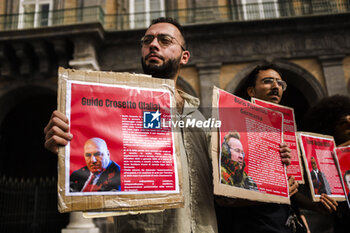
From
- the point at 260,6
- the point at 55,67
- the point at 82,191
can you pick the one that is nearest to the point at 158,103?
the point at 82,191

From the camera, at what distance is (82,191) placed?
3.69 ft

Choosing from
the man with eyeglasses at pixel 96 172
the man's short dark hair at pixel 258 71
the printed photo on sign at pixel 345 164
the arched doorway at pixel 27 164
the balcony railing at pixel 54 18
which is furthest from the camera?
the balcony railing at pixel 54 18

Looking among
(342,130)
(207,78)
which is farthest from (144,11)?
(342,130)

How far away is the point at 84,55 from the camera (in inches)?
364

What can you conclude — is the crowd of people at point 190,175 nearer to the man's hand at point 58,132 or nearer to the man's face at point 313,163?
the man's hand at point 58,132

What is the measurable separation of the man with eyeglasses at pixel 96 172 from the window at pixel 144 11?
10181 mm

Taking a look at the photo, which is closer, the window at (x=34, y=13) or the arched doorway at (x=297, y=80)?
the arched doorway at (x=297, y=80)

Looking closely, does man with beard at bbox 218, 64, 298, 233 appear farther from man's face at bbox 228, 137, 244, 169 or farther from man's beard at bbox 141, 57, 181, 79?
man's beard at bbox 141, 57, 181, 79

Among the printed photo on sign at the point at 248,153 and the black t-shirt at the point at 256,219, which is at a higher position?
the printed photo on sign at the point at 248,153

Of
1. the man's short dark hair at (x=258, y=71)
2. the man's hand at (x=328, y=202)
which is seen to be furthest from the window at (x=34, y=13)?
the man's hand at (x=328, y=202)

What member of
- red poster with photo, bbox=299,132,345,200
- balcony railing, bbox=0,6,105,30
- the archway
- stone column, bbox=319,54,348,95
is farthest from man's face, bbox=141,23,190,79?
the archway

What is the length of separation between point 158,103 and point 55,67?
9799mm

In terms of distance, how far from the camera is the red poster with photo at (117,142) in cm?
116

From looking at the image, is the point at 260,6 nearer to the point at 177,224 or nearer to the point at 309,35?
the point at 309,35
